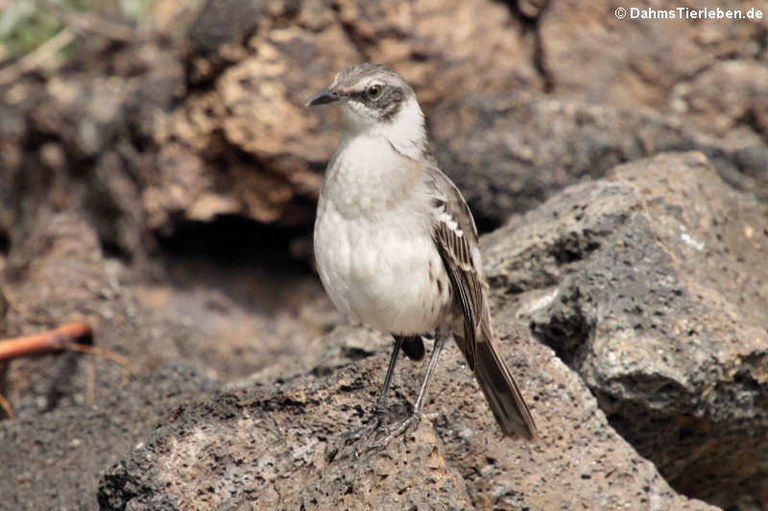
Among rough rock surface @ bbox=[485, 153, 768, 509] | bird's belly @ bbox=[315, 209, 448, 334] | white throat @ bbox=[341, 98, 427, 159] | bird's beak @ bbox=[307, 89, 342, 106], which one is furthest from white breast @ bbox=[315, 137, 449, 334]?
rough rock surface @ bbox=[485, 153, 768, 509]

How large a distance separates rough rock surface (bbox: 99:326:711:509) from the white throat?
113 cm

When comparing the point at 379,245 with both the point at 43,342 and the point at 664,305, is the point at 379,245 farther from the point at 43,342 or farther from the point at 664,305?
the point at 43,342

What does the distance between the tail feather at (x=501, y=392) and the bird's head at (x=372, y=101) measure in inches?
46.1

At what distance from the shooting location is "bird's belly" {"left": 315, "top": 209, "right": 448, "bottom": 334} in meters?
5.45

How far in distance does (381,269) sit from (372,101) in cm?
93

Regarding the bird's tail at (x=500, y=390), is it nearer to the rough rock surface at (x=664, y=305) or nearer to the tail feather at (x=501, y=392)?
the tail feather at (x=501, y=392)

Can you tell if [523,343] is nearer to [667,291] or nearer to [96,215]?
[667,291]

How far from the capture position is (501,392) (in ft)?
17.8

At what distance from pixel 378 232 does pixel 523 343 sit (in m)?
1.00

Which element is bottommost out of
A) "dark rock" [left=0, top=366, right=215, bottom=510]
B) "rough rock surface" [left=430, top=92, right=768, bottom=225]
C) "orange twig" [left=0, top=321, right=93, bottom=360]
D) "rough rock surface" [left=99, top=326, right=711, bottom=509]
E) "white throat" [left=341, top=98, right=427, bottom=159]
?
"dark rock" [left=0, top=366, right=215, bottom=510]

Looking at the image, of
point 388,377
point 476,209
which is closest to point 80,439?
point 388,377

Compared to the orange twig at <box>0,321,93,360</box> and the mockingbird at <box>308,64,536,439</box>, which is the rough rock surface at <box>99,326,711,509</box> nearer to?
the mockingbird at <box>308,64,536,439</box>

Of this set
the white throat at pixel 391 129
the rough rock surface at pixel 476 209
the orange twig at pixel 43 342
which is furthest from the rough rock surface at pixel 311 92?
the white throat at pixel 391 129

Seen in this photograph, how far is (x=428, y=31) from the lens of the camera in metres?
9.12
